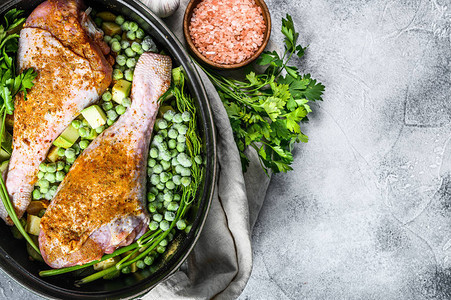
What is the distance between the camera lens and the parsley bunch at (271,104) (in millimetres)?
2469

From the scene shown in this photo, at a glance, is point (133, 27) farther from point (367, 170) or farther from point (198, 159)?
point (367, 170)

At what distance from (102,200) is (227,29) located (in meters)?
1.30

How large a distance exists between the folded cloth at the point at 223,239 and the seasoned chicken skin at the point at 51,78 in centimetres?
66

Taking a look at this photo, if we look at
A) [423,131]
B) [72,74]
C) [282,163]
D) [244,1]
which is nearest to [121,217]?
[72,74]

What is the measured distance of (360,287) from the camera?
2.96 m

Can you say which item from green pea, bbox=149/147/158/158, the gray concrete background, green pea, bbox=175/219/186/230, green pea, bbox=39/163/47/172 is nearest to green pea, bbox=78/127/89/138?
green pea, bbox=39/163/47/172

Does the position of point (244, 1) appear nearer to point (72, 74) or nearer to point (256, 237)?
point (72, 74)

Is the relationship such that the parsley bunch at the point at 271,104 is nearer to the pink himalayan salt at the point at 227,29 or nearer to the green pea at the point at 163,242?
the pink himalayan salt at the point at 227,29

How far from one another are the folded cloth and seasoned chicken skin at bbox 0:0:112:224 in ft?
2.15

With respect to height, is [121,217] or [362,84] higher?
[121,217]

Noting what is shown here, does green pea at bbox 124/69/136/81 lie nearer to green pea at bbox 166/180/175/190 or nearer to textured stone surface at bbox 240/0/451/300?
green pea at bbox 166/180/175/190

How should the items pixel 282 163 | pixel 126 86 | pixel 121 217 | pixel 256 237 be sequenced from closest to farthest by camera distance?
pixel 121 217 → pixel 126 86 → pixel 282 163 → pixel 256 237

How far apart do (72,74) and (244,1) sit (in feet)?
3.83

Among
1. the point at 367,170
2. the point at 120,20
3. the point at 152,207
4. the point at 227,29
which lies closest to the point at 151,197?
the point at 152,207
